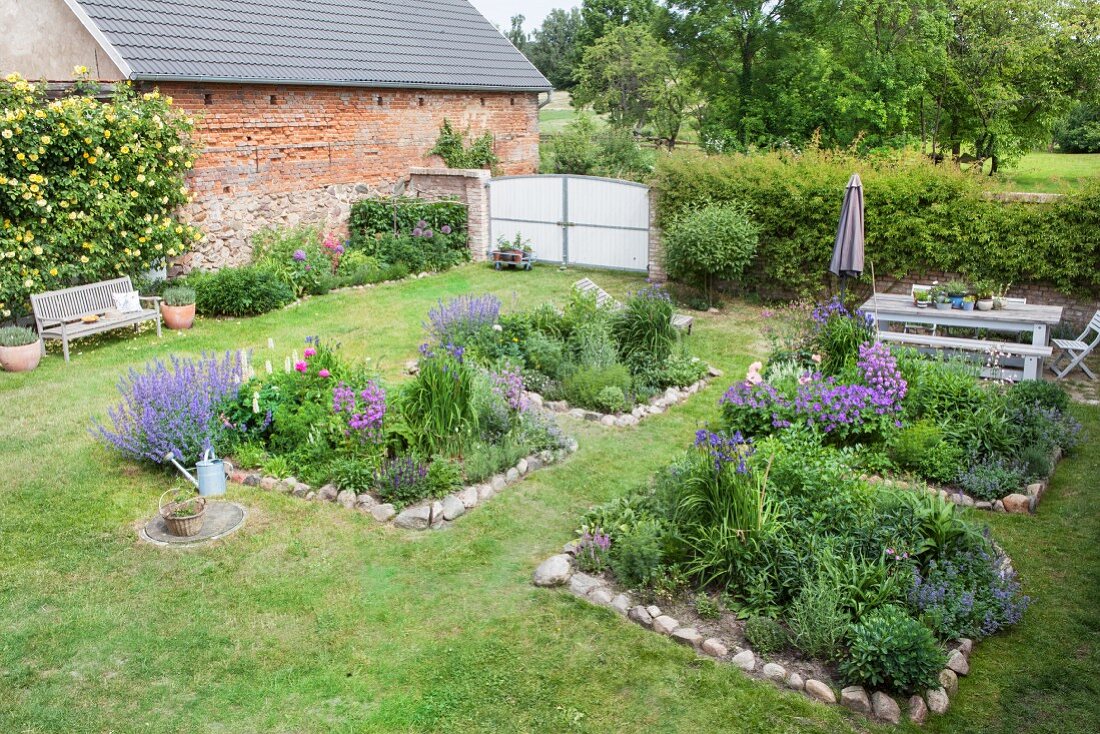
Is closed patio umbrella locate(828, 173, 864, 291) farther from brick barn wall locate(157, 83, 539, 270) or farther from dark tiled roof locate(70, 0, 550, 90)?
dark tiled roof locate(70, 0, 550, 90)

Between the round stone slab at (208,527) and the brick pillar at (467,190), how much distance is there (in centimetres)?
1108

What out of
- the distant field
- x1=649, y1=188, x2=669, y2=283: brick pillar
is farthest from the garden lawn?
the distant field

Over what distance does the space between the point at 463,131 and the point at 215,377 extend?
12410 mm

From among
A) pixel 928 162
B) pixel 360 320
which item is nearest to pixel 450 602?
pixel 360 320

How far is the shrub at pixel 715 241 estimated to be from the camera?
502 inches

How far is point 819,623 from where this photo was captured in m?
4.80

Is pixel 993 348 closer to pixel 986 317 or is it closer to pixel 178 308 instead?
pixel 986 317

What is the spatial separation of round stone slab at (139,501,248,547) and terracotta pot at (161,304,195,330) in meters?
6.04

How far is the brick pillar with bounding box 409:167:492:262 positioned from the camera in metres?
17.0

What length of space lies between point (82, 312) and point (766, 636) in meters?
10.2

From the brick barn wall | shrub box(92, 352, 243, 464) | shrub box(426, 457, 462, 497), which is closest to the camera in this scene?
shrub box(426, 457, 462, 497)

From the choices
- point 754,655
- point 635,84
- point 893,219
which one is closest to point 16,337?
point 754,655

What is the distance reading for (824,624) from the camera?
4.79 m

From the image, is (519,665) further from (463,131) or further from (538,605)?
(463,131)
